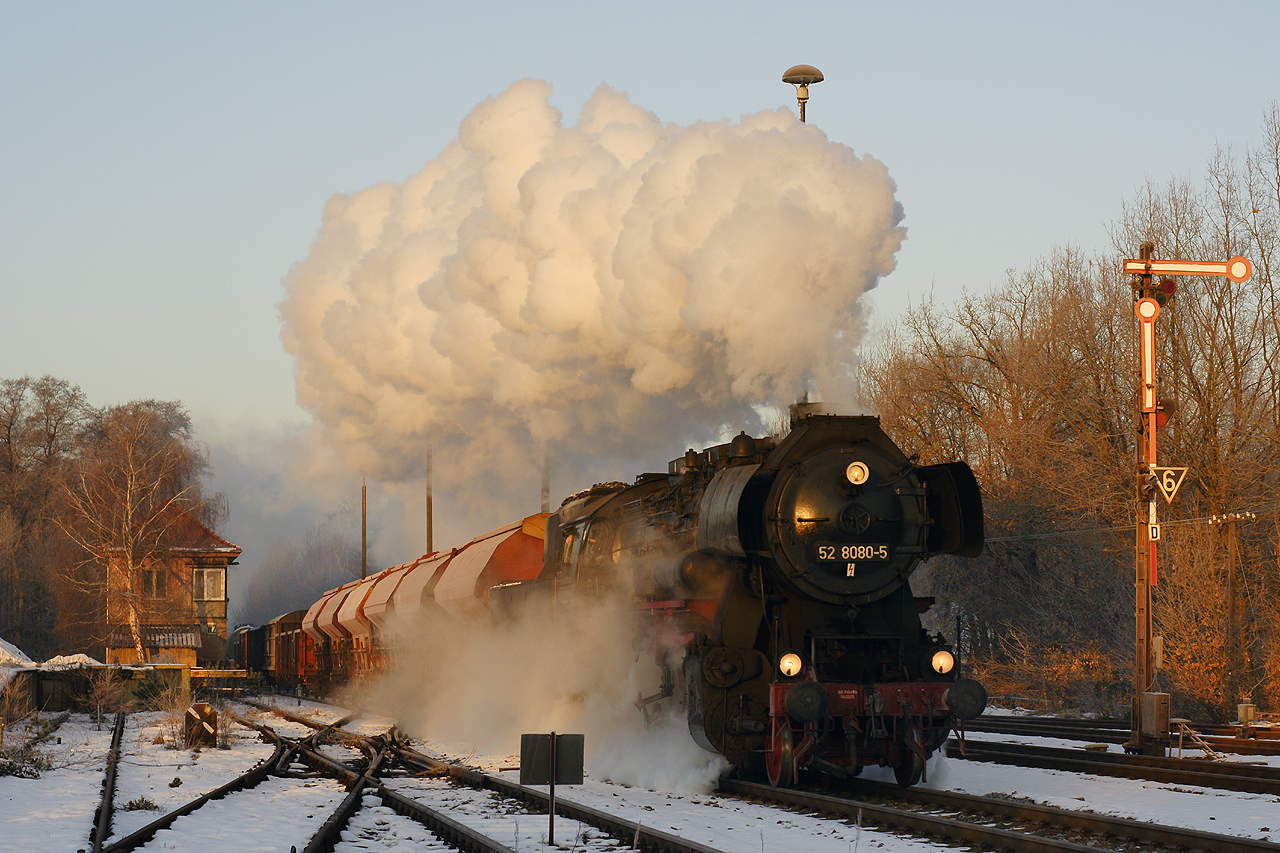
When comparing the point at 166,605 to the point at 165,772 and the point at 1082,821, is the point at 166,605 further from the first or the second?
the point at 1082,821

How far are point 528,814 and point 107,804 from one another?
3738 mm

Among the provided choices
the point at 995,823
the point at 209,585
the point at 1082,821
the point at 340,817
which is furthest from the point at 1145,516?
the point at 209,585

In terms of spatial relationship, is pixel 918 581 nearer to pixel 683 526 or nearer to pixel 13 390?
pixel 683 526

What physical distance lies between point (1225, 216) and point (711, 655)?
19.6 meters

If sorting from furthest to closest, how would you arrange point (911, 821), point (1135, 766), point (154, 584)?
point (154, 584)
point (1135, 766)
point (911, 821)

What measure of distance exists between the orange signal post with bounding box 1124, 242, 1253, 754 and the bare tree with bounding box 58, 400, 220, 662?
2930cm

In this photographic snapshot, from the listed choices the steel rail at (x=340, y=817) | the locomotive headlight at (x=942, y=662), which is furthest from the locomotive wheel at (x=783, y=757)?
the steel rail at (x=340, y=817)

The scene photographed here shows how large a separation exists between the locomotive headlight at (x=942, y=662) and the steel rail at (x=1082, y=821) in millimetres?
1127

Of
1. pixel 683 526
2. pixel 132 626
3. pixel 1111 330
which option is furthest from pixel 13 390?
pixel 683 526

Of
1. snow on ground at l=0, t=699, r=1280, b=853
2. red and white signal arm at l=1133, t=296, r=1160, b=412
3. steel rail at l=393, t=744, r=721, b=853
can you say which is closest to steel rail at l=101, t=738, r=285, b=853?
snow on ground at l=0, t=699, r=1280, b=853

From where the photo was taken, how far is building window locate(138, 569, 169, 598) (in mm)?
42000

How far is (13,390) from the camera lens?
58.0 m

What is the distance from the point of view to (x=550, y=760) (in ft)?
32.2

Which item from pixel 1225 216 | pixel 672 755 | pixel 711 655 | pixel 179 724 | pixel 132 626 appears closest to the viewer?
pixel 711 655
